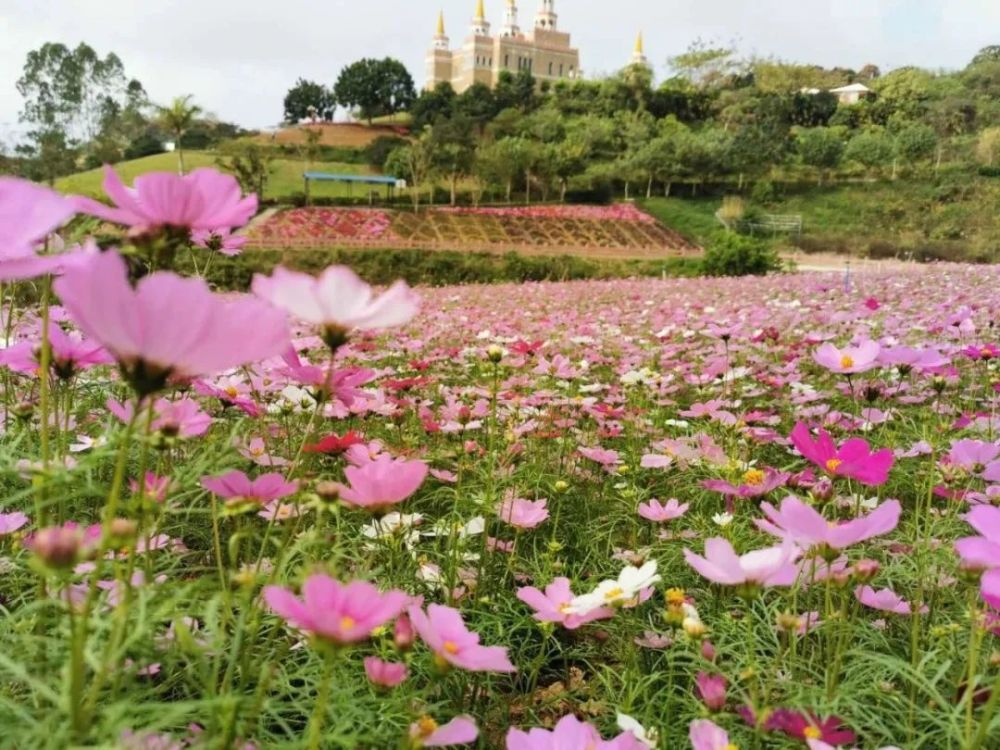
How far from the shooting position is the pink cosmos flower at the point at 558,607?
55 cm

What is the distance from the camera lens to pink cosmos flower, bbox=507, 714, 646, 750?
0.43 meters

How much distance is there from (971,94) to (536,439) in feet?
106

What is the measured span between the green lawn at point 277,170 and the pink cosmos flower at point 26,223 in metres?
20.9

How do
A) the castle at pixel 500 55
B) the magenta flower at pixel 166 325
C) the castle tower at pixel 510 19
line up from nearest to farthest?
the magenta flower at pixel 166 325, the castle at pixel 500 55, the castle tower at pixel 510 19

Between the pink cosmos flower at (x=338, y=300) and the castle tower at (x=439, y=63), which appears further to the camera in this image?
the castle tower at (x=439, y=63)

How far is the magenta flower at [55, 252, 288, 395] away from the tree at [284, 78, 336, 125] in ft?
134

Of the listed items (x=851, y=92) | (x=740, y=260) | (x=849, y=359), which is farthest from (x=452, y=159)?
(x=851, y=92)

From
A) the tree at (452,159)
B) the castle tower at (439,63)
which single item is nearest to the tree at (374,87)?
the castle tower at (439,63)

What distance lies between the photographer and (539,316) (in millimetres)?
3826

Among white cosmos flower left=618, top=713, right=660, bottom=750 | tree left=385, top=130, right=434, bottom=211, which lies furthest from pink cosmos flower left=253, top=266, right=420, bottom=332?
tree left=385, top=130, right=434, bottom=211

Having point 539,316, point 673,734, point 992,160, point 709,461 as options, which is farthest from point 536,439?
point 992,160

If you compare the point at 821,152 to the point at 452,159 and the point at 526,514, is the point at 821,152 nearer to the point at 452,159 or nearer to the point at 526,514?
the point at 452,159

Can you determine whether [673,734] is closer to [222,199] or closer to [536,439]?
[222,199]

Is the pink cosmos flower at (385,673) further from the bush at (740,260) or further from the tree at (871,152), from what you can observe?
the tree at (871,152)
